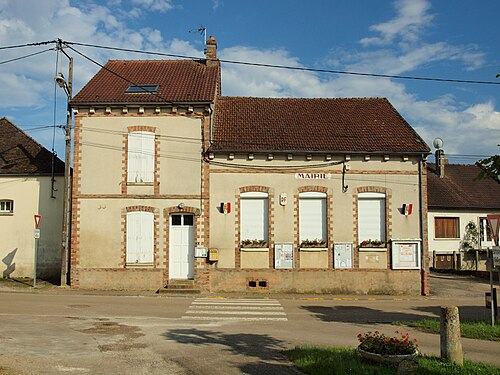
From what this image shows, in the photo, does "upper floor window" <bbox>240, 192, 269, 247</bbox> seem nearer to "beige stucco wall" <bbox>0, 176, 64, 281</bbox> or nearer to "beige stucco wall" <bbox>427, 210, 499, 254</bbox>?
"beige stucco wall" <bbox>0, 176, 64, 281</bbox>

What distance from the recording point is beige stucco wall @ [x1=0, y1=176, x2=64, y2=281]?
23.3 m

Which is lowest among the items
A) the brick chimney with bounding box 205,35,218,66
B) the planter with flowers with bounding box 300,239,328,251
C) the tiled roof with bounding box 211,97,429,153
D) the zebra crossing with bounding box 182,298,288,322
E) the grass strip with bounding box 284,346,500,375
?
the zebra crossing with bounding box 182,298,288,322

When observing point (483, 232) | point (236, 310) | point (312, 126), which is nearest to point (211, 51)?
point (312, 126)

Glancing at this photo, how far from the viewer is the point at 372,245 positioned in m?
21.6

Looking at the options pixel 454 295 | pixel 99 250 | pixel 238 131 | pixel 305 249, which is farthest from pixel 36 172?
pixel 454 295

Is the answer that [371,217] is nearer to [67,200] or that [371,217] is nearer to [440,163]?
[67,200]

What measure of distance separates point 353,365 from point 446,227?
27592mm

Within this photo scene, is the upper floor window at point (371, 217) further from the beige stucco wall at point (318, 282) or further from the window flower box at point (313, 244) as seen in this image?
the window flower box at point (313, 244)

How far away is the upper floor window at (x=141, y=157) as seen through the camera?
21.7 metres

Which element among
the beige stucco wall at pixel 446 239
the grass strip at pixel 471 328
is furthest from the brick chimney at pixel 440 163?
the grass strip at pixel 471 328

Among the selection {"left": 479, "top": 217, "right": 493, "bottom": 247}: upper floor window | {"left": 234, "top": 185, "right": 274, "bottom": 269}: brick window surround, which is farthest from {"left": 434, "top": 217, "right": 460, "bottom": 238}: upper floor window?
{"left": 234, "top": 185, "right": 274, "bottom": 269}: brick window surround

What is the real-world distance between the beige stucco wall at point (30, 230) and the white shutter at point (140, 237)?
149 inches

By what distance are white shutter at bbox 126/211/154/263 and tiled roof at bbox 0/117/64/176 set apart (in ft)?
15.2

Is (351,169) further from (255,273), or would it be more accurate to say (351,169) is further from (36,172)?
(36,172)
